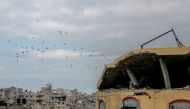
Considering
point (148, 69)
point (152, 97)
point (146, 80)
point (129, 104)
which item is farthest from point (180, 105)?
point (146, 80)

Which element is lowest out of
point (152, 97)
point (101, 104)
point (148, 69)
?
point (101, 104)

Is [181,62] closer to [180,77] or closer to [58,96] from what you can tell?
[180,77]

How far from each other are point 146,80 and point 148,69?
101 inches

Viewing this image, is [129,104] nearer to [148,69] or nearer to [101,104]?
[101,104]

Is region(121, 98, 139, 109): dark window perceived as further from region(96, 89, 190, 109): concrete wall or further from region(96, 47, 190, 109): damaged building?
region(96, 89, 190, 109): concrete wall

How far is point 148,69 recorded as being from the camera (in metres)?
42.5

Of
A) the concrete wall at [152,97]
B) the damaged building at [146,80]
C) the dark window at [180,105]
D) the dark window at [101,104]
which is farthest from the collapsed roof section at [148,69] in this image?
the dark window at [180,105]

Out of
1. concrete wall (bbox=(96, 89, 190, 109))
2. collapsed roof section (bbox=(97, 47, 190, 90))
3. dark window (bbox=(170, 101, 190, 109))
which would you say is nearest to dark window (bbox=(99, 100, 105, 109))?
concrete wall (bbox=(96, 89, 190, 109))

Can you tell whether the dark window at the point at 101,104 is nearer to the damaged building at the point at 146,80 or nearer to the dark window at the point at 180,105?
the damaged building at the point at 146,80

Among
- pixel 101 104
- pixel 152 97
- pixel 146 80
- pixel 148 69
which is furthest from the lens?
pixel 146 80

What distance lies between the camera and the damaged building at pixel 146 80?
32.6 m

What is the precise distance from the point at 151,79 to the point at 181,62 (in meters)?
8.25

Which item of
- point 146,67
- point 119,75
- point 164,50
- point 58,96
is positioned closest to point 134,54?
point 164,50

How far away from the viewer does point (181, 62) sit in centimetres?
3803
